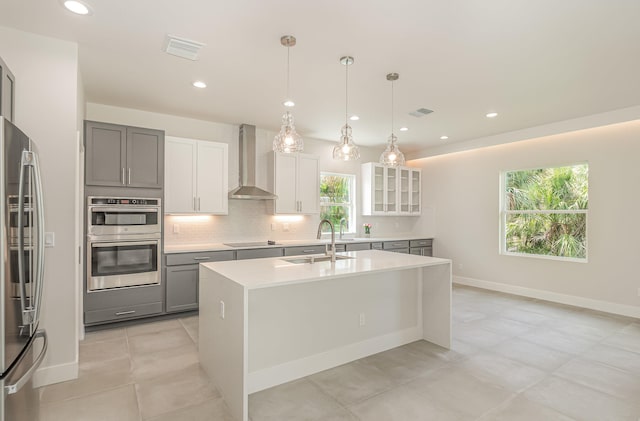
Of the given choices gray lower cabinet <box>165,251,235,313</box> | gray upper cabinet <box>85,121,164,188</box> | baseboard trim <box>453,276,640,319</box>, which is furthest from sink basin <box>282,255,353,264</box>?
baseboard trim <box>453,276,640,319</box>

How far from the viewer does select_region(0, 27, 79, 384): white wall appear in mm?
2523

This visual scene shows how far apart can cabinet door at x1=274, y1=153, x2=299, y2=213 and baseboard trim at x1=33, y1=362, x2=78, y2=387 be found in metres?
3.20

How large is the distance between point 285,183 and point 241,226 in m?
0.97

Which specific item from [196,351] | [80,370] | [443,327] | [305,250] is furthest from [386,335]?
[80,370]

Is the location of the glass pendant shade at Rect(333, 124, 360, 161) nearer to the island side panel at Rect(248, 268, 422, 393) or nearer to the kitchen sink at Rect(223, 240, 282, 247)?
the island side panel at Rect(248, 268, 422, 393)

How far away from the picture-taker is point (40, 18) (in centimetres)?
237

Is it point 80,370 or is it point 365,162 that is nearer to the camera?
point 80,370

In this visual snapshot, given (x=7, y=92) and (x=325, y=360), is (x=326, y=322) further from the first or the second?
(x=7, y=92)

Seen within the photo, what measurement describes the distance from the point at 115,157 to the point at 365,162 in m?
4.48

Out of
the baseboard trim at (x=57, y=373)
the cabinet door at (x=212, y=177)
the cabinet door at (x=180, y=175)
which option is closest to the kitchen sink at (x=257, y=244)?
the cabinet door at (x=212, y=177)

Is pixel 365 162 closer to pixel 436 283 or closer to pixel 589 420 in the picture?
pixel 436 283

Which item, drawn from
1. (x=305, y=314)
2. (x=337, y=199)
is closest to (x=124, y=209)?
(x=305, y=314)

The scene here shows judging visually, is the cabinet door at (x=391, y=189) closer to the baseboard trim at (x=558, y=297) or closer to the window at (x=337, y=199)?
the window at (x=337, y=199)

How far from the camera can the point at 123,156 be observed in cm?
379
